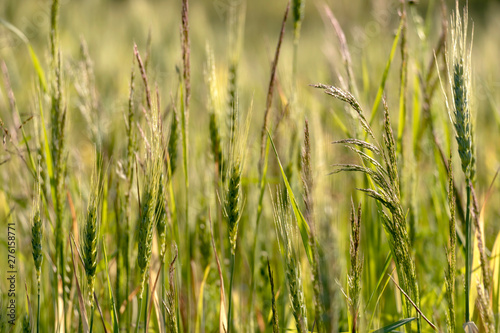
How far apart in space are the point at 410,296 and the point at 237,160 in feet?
0.75

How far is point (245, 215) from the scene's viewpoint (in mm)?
1001

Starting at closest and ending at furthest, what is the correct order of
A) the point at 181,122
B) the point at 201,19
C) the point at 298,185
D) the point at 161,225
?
the point at 161,225 < the point at 181,122 < the point at 298,185 < the point at 201,19

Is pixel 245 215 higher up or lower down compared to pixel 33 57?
lower down

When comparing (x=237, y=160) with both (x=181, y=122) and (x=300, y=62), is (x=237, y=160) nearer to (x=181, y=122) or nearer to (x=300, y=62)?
(x=181, y=122)

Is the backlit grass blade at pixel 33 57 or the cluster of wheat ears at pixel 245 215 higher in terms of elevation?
the backlit grass blade at pixel 33 57

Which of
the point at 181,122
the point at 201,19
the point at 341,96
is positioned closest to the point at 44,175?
the point at 181,122

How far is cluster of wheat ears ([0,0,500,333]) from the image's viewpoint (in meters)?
0.41

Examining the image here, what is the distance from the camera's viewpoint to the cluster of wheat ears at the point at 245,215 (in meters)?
0.41

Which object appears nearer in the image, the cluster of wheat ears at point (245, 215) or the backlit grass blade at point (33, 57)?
the cluster of wheat ears at point (245, 215)

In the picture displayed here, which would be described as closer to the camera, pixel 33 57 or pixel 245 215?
pixel 33 57

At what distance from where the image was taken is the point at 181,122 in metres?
0.61

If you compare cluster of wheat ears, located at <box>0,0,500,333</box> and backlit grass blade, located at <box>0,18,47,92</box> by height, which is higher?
backlit grass blade, located at <box>0,18,47,92</box>

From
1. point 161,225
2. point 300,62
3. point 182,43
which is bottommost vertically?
point 161,225

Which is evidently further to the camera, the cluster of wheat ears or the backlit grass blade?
the backlit grass blade
